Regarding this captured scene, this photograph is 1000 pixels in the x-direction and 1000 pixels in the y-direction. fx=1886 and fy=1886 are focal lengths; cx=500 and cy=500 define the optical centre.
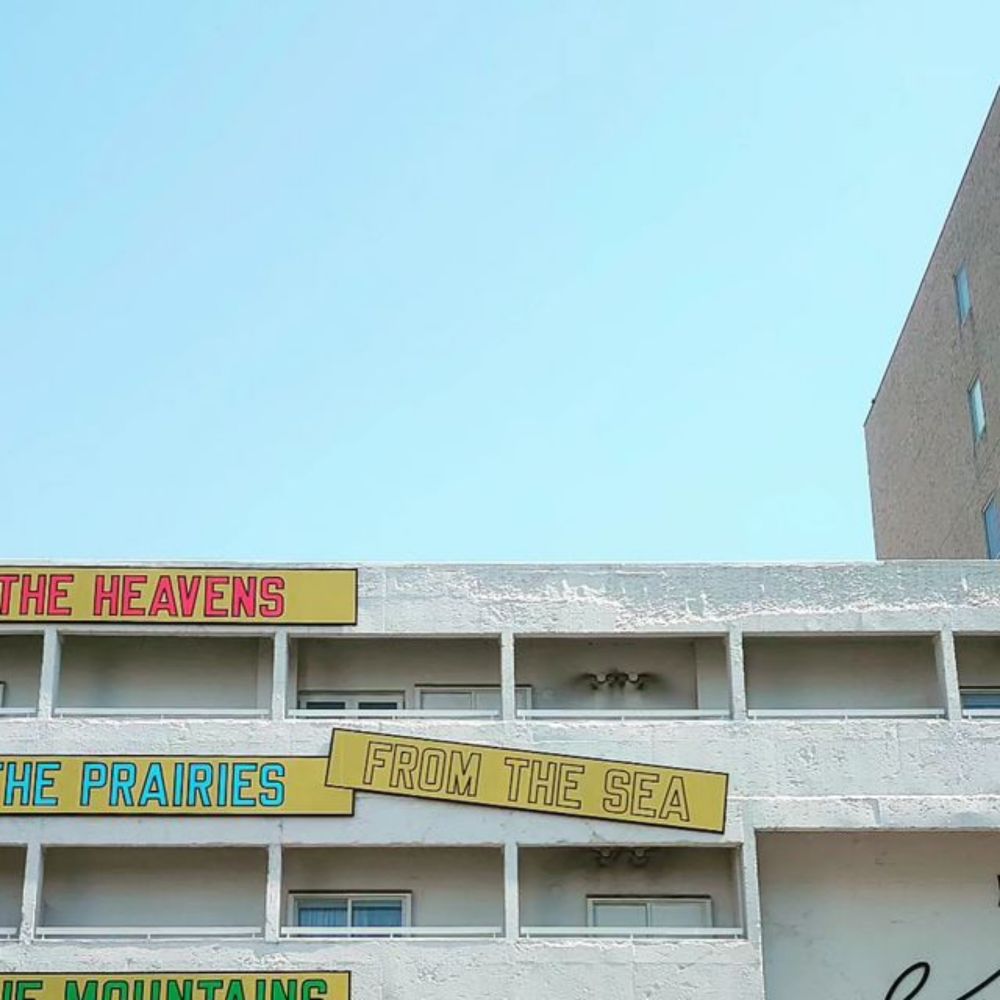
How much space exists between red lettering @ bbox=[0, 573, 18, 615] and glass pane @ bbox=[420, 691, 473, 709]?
18.4 ft

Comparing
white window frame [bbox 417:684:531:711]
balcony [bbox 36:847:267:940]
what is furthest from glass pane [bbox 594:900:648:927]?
balcony [bbox 36:847:267:940]

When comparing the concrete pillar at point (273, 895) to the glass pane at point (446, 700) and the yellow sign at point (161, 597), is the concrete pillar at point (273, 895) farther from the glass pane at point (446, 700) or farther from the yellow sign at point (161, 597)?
the glass pane at point (446, 700)

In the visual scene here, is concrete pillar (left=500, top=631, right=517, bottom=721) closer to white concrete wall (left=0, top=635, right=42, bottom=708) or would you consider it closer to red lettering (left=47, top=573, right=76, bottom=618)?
red lettering (left=47, top=573, right=76, bottom=618)

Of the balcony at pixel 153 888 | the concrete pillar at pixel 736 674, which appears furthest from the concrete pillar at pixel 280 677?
the concrete pillar at pixel 736 674

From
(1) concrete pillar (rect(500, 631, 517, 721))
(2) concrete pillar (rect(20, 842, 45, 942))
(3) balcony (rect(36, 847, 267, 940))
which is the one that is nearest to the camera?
(2) concrete pillar (rect(20, 842, 45, 942))

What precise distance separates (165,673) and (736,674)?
7.67 meters

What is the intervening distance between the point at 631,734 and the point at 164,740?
5973 millimetres

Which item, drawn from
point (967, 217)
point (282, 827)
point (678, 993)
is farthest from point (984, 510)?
point (282, 827)

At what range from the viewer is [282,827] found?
2355 centimetres

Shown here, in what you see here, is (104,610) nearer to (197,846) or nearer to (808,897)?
(197,846)

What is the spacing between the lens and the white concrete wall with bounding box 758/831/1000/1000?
78.2 feet

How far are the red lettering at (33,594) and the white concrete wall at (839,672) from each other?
942 cm

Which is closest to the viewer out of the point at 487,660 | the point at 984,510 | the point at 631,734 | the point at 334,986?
the point at 334,986

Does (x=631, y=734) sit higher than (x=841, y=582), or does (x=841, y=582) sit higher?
(x=841, y=582)
